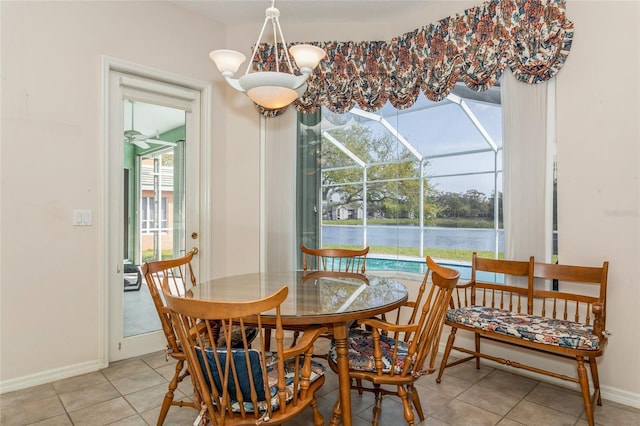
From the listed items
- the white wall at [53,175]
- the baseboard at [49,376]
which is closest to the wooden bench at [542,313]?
the baseboard at [49,376]

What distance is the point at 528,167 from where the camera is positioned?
2.56 metres

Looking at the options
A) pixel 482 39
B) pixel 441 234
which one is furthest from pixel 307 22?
pixel 441 234

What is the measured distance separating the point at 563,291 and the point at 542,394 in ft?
2.22

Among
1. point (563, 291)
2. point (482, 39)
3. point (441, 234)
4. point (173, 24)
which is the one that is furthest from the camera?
point (441, 234)

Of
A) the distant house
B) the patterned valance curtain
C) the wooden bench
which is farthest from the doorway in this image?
the wooden bench

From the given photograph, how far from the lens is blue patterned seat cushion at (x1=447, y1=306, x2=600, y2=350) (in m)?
1.94

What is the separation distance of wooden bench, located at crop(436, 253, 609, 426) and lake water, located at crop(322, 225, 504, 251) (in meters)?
0.85

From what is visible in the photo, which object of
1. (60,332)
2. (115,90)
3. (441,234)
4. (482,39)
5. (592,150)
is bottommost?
(60,332)

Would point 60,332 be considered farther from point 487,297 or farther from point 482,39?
point 482,39

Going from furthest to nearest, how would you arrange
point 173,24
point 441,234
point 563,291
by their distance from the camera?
point 441,234 → point 173,24 → point 563,291

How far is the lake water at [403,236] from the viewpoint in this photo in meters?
Result: 3.58

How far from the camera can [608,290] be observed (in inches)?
89.2

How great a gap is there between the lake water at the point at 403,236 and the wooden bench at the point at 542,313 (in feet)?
2.78

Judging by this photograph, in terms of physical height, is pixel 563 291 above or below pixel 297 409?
above
